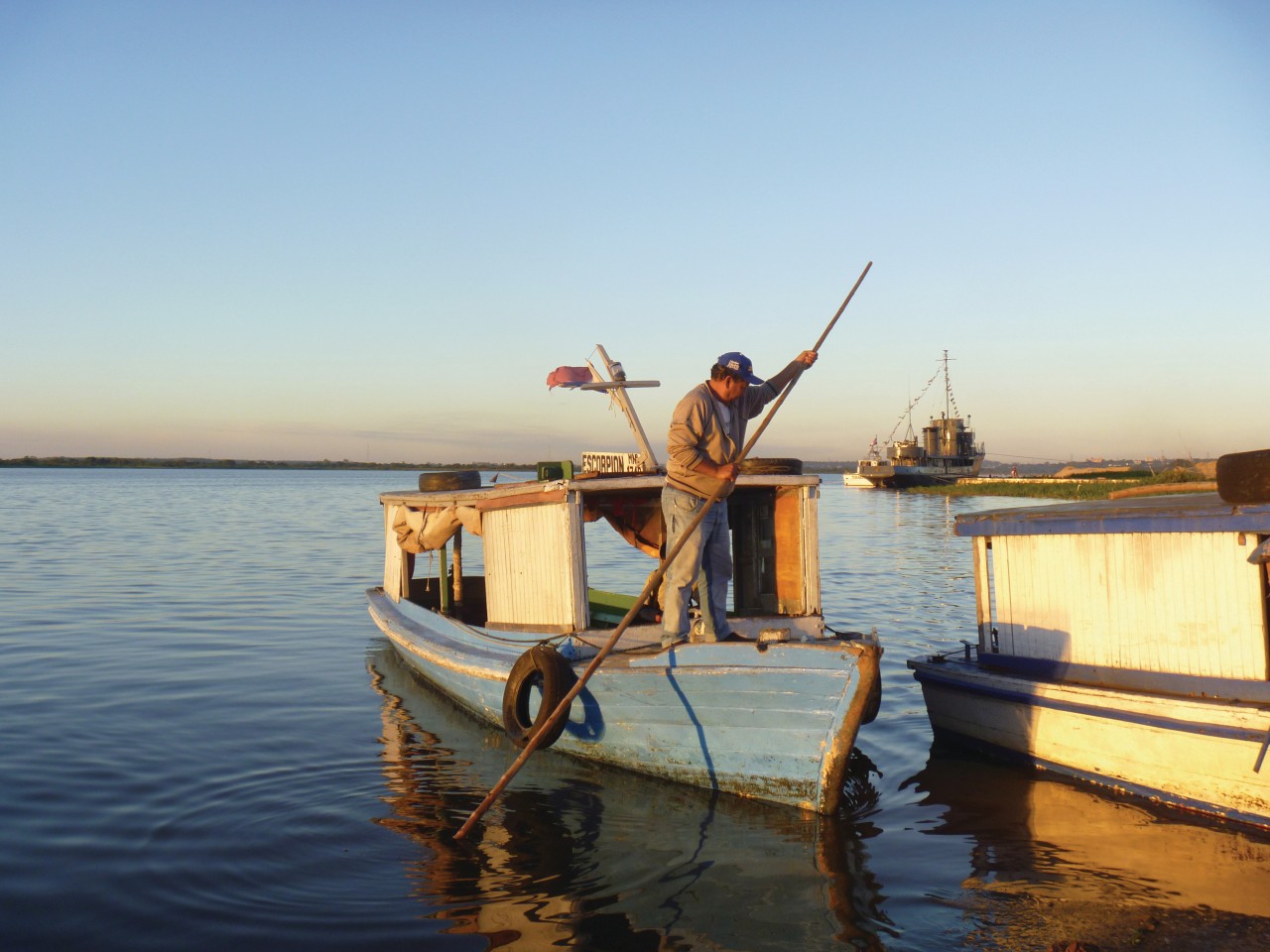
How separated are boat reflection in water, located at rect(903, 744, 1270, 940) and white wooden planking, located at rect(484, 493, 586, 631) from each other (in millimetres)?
3648

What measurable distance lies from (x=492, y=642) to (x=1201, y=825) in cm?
650

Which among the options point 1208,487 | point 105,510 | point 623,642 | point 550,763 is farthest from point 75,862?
point 105,510

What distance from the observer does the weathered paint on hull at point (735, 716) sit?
703cm

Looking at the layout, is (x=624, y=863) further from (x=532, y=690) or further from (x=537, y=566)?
(x=537, y=566)

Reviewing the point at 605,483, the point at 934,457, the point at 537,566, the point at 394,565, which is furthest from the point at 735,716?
the point at 934,457

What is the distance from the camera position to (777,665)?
7.17 m

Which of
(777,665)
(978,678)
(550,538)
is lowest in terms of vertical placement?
(978,678)

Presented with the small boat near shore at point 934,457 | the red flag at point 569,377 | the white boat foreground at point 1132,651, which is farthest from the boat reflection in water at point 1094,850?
the small boat near shore at point 934,457

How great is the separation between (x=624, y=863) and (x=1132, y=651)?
186 inches

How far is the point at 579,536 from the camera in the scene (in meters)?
9.19

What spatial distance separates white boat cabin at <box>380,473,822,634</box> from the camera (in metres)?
9.19

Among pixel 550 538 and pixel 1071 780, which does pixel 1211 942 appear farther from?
pixel 550 538

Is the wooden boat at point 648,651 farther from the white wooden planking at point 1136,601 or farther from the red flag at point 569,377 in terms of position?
the white wooden planking at point 1136,601

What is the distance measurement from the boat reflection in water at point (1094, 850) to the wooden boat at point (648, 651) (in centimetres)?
135
